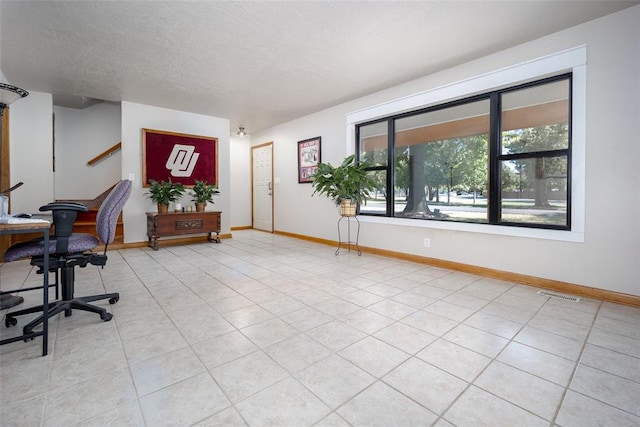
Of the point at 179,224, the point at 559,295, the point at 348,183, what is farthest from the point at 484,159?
the point at 179,224

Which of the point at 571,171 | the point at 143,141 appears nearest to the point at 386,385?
the point at 571,171

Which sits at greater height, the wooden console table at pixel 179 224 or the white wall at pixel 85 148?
the white wall at pixel 85 148

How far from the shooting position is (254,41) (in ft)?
9.71

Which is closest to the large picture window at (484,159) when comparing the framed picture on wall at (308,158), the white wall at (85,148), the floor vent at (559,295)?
the floor vent at (559,295)

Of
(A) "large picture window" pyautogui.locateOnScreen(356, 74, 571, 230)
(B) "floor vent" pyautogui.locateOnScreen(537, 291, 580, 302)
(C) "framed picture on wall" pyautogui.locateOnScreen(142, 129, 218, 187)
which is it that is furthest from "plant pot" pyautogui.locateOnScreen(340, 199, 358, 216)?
(C) "framed picture on wall" pyautogui.locateOnScreen(142, 129, 218, 187)

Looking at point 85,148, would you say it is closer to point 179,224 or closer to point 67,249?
point 179,224

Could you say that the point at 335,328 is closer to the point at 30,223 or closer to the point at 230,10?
the point at 30,223

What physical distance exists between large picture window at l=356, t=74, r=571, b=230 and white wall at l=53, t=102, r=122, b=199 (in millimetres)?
5163

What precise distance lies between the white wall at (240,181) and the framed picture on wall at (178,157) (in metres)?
1.38

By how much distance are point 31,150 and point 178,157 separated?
2.01 m

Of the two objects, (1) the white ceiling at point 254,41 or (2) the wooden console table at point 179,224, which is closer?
(1) the white ceiling at point 254,41

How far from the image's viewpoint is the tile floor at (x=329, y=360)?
1265 mm

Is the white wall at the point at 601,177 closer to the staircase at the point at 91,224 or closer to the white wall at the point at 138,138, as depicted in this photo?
the white wall at the point at 138,138

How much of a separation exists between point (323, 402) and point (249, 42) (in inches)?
125
